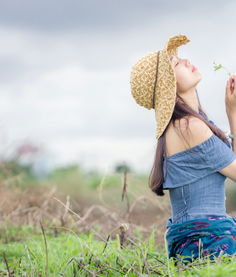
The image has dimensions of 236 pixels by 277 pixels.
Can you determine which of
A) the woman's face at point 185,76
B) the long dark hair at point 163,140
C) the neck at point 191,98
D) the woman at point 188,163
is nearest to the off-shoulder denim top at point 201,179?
the woman at point 188,163

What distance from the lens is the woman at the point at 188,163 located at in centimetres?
352

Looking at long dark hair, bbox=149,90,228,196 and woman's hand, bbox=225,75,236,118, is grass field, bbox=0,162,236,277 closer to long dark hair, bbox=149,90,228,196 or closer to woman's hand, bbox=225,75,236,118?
long dark hair, bbox=149,90,228,196

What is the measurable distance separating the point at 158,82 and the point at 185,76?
0.62 feet

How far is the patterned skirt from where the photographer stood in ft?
11.4

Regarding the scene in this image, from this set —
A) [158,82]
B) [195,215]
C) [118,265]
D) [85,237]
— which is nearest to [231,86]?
[158,82]

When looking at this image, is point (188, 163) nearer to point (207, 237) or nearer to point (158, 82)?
point (207, 237)

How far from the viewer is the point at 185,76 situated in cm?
378

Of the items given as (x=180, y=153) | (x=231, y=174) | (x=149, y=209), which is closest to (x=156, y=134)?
(x=180, y=153)

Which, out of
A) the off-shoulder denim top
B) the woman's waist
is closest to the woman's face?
the off-shoulder denim top

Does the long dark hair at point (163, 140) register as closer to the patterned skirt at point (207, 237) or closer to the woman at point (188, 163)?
the woman at point (188, 163)

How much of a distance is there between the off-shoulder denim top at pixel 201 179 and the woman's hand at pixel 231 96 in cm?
42

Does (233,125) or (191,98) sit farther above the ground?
(191,98)

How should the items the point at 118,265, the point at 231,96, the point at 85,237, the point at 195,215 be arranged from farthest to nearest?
the point at 85,237 → the point at 231,96 → the point at 195,215 → the point at 118,265

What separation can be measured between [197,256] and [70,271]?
764mm
